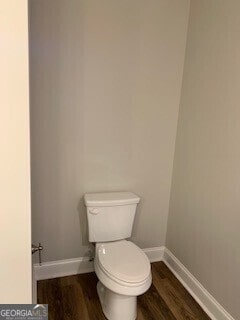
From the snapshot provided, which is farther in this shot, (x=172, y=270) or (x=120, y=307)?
(x=172, y=270)

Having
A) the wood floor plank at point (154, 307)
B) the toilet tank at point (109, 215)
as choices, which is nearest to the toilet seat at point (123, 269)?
the toilet tank at point (109, 215)

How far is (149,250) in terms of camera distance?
7.95 feet

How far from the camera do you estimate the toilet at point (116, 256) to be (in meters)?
1.60

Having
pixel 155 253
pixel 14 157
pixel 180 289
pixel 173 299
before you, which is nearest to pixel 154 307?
pixel 173 299

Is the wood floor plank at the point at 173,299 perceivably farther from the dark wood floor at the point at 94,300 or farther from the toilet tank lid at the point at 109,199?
the toilet tank lid at the point at 109,199

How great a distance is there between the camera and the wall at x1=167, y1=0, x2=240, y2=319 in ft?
5.37

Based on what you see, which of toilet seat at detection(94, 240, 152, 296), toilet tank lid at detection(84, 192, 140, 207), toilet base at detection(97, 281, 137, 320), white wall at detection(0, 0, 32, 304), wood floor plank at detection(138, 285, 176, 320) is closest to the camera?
white wall at detection(0, 0, 32, 304)

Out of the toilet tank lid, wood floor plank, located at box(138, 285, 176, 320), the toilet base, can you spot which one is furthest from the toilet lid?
wood floor plank, located at box(138, 285, 176, 320)

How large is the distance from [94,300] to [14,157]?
4.66ft

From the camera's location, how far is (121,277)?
159 cm

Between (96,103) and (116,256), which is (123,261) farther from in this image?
(96,103)

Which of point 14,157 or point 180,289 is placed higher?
point 14,157

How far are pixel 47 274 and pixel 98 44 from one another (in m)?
1.85

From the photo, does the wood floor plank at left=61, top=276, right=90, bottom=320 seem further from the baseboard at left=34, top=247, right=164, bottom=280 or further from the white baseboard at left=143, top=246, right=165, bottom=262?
the white baseboard at left=143, top=246, right=165, bottom=262
